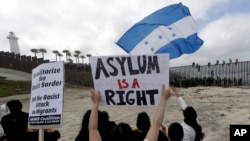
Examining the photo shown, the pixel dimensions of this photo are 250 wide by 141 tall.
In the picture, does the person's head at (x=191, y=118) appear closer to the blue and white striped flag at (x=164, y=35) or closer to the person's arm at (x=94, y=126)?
the person's arm at (x=94, y=126)

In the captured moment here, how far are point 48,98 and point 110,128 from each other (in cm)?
84

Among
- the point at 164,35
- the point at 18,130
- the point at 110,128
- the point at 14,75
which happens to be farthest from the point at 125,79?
the point at 14,75

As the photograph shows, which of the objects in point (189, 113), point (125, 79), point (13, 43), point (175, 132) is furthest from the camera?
point (13, 43)

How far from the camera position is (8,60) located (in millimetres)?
40750

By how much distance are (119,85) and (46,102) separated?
3.87 feet

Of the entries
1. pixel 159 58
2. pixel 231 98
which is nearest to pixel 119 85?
pixel 159 58

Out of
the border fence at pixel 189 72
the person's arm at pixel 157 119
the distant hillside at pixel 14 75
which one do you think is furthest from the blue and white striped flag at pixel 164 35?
the distant hillside at pixel 14 75

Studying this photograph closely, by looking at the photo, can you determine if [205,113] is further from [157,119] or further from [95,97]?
[157,119]

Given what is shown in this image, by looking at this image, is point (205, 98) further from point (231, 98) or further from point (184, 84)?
point (184, 84)

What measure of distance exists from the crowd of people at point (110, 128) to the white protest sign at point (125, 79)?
0.39 ft

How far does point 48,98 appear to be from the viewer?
16.7 ft

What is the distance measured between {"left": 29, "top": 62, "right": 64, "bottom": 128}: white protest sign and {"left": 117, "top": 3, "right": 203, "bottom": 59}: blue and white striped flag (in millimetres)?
2400

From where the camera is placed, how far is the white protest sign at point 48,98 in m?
5.05

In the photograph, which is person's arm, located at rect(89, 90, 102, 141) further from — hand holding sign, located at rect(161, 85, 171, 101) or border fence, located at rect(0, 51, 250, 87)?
border fence, located at rect(0, 51, 250, 87)
